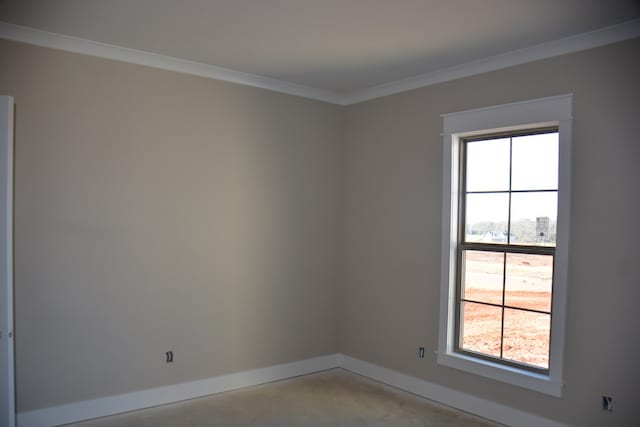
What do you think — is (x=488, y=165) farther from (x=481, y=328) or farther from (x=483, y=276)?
(x=481, y=328)

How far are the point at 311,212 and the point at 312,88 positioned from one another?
1.27 metres

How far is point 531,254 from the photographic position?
12.1 feet

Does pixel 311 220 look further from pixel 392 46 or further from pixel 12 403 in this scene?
pixel 12 403

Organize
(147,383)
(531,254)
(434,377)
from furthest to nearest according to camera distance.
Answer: (434,377), (147,383), (531,254)

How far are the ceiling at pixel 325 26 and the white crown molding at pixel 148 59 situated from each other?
8 cm

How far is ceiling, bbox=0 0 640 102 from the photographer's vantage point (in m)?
2.90

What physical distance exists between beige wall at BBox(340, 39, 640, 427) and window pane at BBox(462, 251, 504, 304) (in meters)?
0.26

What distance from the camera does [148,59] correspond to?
393cm

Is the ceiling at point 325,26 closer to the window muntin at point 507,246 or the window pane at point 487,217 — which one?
the window muntin at point 507,246

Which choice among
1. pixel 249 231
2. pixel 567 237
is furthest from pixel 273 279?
pixel 567 237

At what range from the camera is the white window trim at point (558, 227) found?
11.2ft

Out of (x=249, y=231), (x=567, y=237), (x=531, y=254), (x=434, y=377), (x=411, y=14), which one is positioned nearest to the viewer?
(x=411, y=14)

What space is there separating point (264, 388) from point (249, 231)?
4.84ft

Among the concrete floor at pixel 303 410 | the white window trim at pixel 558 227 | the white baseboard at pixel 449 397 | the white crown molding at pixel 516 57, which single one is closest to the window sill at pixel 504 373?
the white window trim at pixel 558 227
